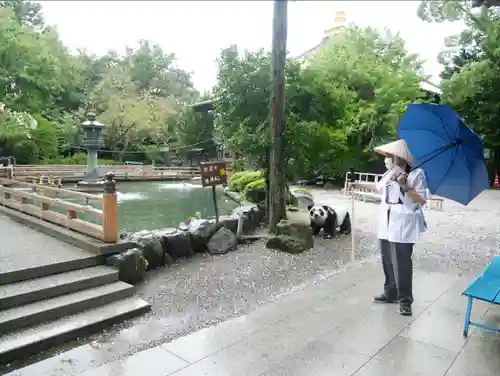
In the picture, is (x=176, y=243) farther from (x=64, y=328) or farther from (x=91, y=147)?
(x=91, y=147)

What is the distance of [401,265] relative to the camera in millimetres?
3424

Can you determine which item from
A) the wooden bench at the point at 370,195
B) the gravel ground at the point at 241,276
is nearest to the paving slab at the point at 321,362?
the gravel ground at the point at 241,276

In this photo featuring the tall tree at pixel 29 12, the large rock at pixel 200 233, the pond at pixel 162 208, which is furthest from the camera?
the tall tree at pixel 29 12

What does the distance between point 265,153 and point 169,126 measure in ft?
68.5

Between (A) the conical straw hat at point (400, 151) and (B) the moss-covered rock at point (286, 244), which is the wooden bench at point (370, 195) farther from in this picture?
(A) the conical straw hat at point (400, 151)

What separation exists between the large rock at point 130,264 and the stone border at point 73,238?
0.11 m

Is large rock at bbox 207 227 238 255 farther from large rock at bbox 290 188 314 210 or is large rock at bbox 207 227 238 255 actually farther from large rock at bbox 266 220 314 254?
large rock at bbox 290 188 314 210

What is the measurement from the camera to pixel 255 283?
4.74m

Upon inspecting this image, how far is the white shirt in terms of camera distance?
332 centimetres

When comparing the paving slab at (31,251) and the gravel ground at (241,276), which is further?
the paving slab at (31,251)

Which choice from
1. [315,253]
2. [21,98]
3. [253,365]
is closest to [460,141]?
[253,365]

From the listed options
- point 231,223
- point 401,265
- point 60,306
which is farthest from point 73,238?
point 401,265

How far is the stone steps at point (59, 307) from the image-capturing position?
123 inches

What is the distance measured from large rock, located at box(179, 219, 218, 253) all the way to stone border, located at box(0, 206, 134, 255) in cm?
135
